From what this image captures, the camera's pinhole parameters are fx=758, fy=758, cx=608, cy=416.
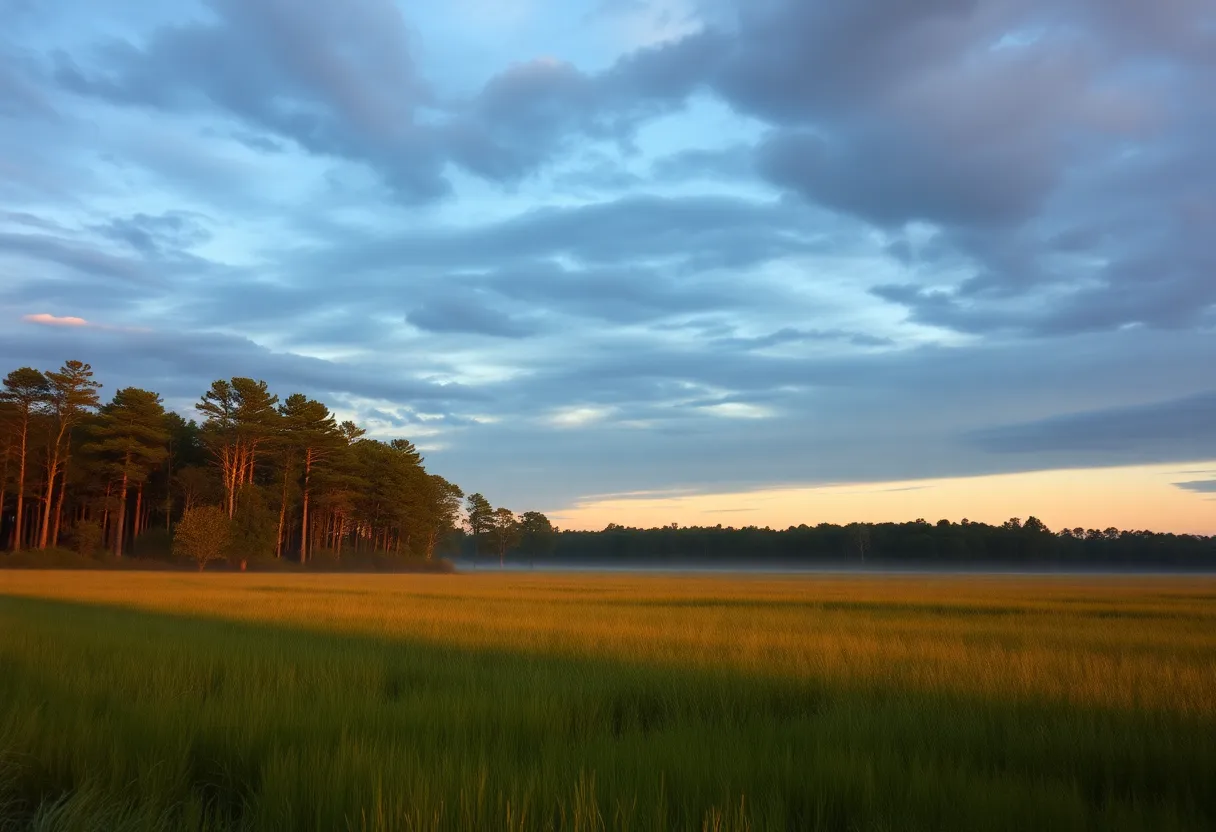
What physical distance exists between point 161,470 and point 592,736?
83979 millimetres

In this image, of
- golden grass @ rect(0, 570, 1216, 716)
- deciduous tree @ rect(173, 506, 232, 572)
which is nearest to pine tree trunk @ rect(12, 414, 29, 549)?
deciduous tree @ rect(173, 506, 232, 572)

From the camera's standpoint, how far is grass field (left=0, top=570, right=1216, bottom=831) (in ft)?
11.3

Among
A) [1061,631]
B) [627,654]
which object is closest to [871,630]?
[1061,631]

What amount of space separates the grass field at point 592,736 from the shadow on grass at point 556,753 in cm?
2

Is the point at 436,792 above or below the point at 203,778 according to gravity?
above

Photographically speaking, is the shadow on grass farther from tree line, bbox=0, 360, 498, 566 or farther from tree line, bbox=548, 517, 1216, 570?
tree line, bbox=548, 517, 1216, 570

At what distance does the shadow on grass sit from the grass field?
2cm

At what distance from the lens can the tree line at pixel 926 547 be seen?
132500mm

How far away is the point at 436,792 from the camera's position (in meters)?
3.42

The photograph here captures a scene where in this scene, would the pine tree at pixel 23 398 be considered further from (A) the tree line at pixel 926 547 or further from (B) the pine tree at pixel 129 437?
(A) the tree line at pixel 926 547

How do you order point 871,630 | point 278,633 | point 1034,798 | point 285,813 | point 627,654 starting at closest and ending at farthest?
point 285,813
point 1034,798
point 627,654
point 278,633
point 871,630

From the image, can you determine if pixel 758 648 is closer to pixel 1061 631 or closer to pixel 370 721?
pixel 370 721

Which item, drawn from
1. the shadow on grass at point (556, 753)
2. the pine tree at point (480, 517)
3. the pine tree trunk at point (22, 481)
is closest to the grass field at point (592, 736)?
the shadow on grass at point (556, 753)

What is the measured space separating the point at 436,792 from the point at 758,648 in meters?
8.39
